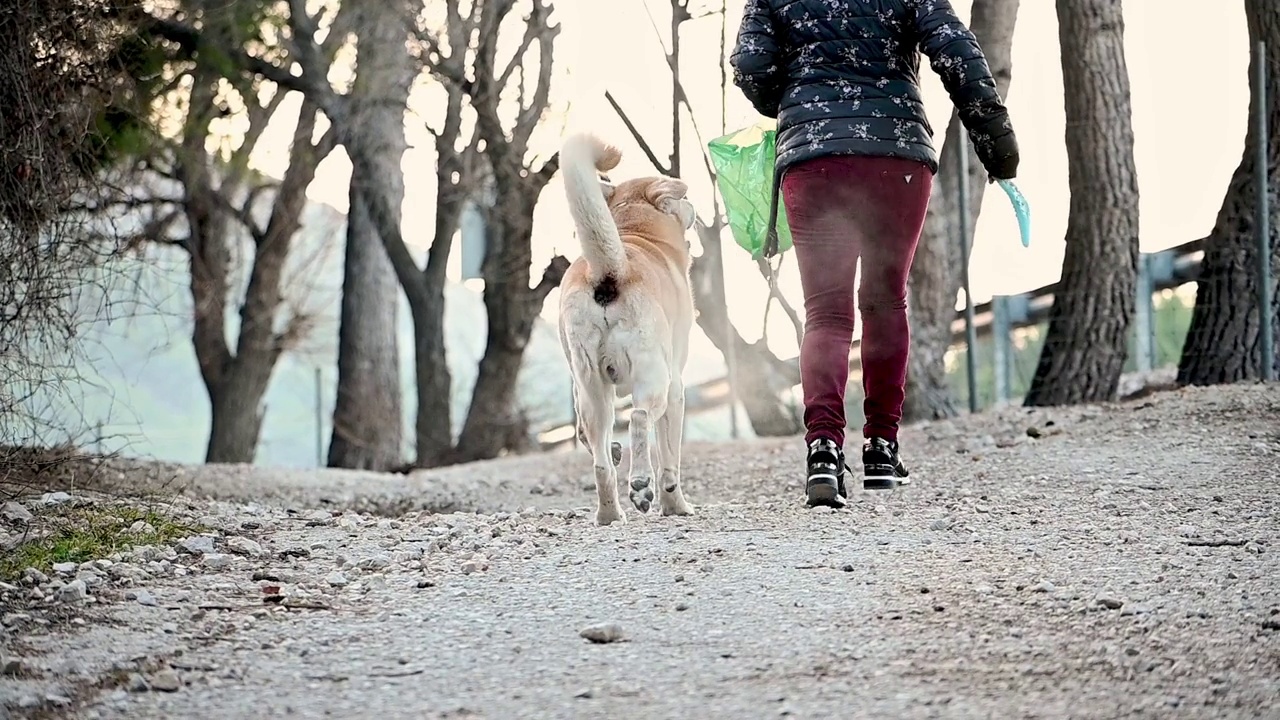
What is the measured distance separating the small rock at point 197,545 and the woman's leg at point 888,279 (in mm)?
2597

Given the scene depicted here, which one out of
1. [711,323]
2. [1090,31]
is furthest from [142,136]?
[1090,31]

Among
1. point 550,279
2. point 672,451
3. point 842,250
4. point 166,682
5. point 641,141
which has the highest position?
point 641,141

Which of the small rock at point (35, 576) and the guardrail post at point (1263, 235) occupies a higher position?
the guardrail post at point (1263, 235)

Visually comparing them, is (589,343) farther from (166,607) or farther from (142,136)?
(142,136)

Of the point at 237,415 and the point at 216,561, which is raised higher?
the point at 237,415

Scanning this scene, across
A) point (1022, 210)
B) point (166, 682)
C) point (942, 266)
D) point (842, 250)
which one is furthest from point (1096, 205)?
point (166, 682)

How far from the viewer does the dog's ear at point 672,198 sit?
6.64 metres

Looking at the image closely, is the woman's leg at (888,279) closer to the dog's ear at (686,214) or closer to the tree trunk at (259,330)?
the dog's ear at (686,214)

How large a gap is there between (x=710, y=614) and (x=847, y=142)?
8.05ft

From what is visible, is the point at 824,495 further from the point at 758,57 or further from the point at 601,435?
the point at 758,57

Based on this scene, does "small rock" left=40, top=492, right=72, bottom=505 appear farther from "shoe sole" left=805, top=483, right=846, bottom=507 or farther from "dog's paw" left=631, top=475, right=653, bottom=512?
"shoe sole" left=805, top=483, right=846, bottom=507

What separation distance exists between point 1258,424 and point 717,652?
5294 mm

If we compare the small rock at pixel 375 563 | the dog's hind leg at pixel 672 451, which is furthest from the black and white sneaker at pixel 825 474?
the small rock at pixel 375 563

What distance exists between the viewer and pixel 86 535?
563 cm
